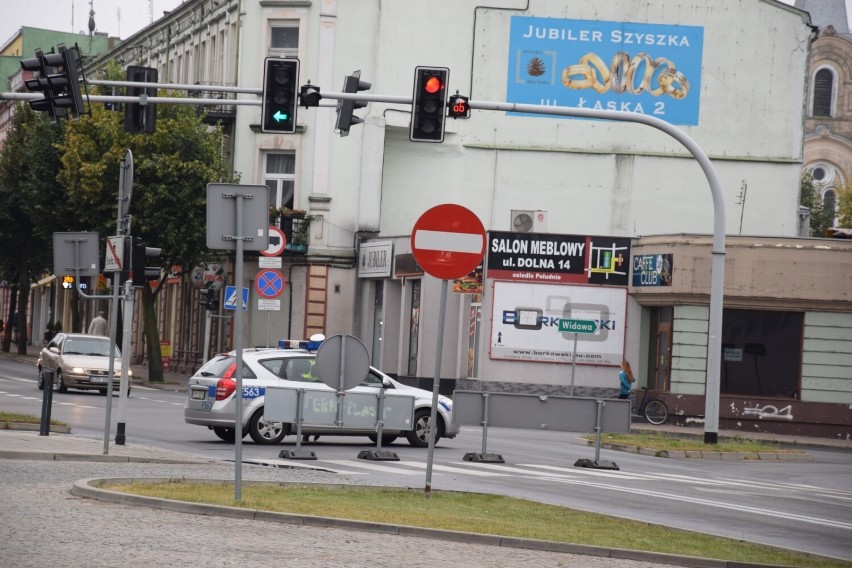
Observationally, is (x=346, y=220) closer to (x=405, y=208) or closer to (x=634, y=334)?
(x=405, y=208)

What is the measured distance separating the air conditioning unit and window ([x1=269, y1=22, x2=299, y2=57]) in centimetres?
889

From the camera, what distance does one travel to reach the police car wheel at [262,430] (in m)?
23.1

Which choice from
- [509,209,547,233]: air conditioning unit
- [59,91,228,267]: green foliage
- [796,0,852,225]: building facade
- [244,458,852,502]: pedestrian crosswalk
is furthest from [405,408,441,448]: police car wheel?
[796,0,852,225]: building facade

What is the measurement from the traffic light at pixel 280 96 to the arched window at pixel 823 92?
97.4 meters

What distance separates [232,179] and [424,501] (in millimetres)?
36063

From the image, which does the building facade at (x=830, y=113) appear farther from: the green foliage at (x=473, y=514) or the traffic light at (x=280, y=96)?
the green foliage at (x=473, y=514)

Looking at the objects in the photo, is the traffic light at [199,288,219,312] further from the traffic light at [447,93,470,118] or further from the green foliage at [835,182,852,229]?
the green foliage at [835,182,852,229]

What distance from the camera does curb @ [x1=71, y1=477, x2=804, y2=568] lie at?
37.5 feet

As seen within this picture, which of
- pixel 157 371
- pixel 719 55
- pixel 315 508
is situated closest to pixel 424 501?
pixel 315 508

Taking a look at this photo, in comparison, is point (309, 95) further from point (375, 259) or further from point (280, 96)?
point (375, 259)

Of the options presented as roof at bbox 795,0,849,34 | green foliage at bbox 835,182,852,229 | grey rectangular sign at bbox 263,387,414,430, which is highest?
roof at bbox 795,0,849,34

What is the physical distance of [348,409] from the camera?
21.4 m

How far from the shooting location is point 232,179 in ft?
163

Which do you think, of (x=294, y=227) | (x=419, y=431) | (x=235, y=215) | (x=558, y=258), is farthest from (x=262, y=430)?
(x=294, y=227)
